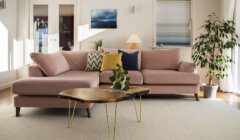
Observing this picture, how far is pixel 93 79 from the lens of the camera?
13.9ft

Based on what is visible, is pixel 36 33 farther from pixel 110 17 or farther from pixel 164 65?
pixel 164 65

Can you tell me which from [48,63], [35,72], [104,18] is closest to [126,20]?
[104,18]

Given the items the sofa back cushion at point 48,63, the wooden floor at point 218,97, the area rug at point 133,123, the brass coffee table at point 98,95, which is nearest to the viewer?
the brass coffee table at point 98,95

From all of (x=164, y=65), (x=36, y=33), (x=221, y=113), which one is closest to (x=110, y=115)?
(x=221, y=113)

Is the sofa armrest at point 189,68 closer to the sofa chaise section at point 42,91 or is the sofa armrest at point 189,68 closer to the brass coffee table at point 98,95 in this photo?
the brass coffee table at point 98,95

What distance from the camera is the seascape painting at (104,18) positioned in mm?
7020

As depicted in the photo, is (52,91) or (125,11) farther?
(125,11)

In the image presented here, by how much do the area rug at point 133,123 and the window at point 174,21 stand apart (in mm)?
2681

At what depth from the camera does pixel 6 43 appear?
20.7 ft

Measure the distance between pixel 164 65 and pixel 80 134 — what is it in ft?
9.65

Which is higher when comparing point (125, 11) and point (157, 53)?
point (125, 11)

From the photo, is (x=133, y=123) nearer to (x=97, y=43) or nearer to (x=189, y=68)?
(x=189, y=68)

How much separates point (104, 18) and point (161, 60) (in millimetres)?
2080

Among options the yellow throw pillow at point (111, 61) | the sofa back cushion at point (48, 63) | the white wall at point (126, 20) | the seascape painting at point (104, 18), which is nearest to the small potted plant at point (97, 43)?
the white wall at point (126, 20)
